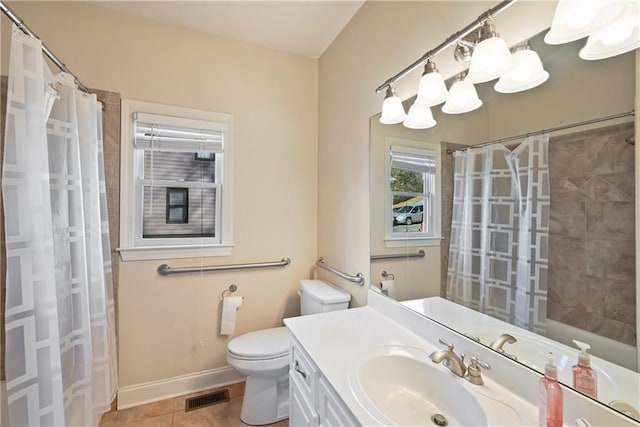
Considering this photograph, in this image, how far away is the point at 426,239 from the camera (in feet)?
4.26

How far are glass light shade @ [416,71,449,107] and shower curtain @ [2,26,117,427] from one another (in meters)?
1.56

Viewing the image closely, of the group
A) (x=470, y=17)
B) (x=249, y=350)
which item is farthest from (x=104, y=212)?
(x=470, y=17)

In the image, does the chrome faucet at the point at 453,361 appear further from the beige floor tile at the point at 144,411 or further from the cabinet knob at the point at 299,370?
the beige floor tile at the point at 144,411

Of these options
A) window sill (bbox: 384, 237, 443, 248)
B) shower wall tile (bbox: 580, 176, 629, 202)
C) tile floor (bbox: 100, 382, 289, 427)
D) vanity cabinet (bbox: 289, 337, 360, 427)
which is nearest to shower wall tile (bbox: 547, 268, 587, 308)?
shower wall tile (bbox: 580, 176, 629, 202)

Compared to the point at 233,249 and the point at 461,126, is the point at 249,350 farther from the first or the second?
the point at 461,126

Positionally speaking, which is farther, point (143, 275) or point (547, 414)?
point (143, 275)

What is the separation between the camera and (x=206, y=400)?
193 centimetres

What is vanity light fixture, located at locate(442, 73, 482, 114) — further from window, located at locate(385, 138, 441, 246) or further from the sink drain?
the sink drain

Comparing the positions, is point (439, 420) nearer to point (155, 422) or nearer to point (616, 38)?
point (616, 38)

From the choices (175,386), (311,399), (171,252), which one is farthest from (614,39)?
(175,386)

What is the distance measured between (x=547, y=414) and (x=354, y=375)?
0.51 meters

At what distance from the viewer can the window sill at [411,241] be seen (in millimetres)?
1250

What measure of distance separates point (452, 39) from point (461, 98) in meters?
0.21

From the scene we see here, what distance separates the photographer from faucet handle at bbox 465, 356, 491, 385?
2.87ft
